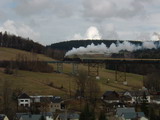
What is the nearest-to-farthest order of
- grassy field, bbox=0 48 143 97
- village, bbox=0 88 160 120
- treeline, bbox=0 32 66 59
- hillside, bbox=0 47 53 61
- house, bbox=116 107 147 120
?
house, bbox=116 107 147 120 < village, bbox=0 88 160 120 < grassy field, bbox=0 48 143 97 < hillside, bbox=0 47 53 61 < treeline, bbox=0 32 66 59

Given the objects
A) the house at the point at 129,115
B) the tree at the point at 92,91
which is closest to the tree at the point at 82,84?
the tree at the point at 92,91

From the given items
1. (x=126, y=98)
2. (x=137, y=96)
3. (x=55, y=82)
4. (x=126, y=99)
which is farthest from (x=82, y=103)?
(x=55, y=82)

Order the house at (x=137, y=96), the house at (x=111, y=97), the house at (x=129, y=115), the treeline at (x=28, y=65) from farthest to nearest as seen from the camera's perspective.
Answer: the treeline at (x=28, y=65), the house at (x=111, y=97), the house at (x=137, y=96), the house at (x=129, y=115)

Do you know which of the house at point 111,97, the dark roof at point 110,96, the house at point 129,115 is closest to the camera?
the house at point 129,115

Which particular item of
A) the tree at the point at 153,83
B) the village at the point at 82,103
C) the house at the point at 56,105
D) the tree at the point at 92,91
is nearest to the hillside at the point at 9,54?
the tree at the point at 153,83

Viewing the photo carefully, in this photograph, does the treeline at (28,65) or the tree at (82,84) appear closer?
the tree at (82,84)

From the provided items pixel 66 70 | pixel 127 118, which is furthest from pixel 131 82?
pixel 127 118

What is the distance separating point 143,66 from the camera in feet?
364

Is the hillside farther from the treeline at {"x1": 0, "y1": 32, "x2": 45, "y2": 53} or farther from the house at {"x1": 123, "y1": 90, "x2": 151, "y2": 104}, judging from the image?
the house at {"x1": 123, "y1": 90, "x2": 151, "y2": 104}

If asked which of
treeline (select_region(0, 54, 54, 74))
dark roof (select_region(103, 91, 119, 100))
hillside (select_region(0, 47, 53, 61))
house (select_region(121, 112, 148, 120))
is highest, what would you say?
hillside (select_region(0, 47, 53, 61))

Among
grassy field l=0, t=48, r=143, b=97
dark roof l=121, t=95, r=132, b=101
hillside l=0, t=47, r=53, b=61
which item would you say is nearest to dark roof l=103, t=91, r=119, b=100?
dark roof l=121, t=95, r=132, b=101

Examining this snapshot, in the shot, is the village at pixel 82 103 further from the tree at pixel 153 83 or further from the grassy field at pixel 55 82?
the grassy field at pixel 55 82

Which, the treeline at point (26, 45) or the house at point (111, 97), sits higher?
the treeline at point (26, 45)

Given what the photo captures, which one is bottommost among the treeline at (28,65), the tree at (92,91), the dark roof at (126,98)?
the dark roof at (126,98)
